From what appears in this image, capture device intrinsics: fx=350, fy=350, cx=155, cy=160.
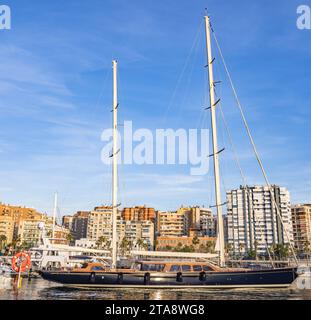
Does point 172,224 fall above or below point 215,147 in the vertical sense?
below

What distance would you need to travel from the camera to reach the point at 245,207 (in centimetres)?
17338

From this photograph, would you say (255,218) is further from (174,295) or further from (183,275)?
(174,295)

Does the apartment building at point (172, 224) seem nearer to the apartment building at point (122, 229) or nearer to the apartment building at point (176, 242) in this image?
the apartment building at point (122, 229)

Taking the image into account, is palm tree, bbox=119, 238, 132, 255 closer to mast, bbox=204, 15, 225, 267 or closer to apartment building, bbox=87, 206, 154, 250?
apartment building, bbox=87, 206, 154, 250

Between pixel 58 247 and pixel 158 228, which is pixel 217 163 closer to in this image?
pixel 58 247

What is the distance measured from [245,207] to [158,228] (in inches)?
1948

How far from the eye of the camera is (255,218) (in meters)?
165

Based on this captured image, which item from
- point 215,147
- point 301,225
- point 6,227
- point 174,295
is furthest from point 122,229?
point 174,295

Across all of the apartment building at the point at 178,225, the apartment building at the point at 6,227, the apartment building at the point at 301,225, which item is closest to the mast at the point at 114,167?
the apartment building at the point at 6,227

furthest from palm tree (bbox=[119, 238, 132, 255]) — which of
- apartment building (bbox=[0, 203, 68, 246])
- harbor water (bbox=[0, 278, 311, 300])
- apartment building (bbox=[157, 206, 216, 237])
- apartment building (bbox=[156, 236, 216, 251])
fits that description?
harbor water (bbox=[0, 278, 311, 300])

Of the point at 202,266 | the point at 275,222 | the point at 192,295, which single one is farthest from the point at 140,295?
the point at 275,222

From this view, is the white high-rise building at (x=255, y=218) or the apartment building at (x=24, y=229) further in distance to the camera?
the white high-rise building at (x=255, y=218)

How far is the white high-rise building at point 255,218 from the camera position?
16412 cm

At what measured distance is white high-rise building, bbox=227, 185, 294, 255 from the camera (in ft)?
538
